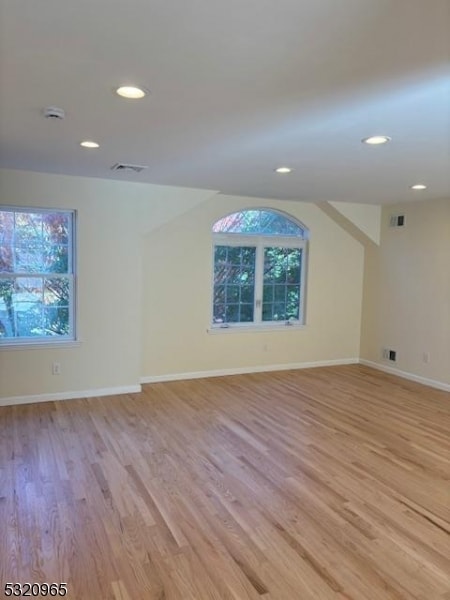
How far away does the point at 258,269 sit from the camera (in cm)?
597

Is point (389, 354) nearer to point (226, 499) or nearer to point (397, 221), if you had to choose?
point (397, 221)

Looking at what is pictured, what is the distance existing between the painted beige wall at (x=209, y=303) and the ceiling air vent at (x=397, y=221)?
0.66 m

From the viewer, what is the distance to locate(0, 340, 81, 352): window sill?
437 centimetres

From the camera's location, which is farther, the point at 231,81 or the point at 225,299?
the point at 225,299

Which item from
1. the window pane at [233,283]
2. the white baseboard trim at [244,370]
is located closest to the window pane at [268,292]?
the window pane at [233,283]

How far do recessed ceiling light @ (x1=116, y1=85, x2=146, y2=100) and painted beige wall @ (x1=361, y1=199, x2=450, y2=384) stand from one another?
4.41m

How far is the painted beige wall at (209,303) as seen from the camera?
5.32 meters

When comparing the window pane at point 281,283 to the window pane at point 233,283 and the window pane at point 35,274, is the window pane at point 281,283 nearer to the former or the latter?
the window pane at point 233,283

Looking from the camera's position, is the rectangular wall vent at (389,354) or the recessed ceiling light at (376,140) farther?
the rectangular wall vent at (389,354)

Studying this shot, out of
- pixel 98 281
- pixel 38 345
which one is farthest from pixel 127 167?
pixel 38 345

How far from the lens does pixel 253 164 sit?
3.79m

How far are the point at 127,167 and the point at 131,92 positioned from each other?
1.84 m

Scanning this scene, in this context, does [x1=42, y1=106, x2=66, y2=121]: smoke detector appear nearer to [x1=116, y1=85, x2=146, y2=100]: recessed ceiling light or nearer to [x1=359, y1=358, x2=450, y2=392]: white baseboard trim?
[x1=116, y1=85, x2=146, y2=100]: recessed ceiling light

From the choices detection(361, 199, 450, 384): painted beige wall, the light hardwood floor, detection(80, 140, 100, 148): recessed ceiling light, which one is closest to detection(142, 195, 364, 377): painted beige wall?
detection(361, 199, 450, 384): painted beige wall
